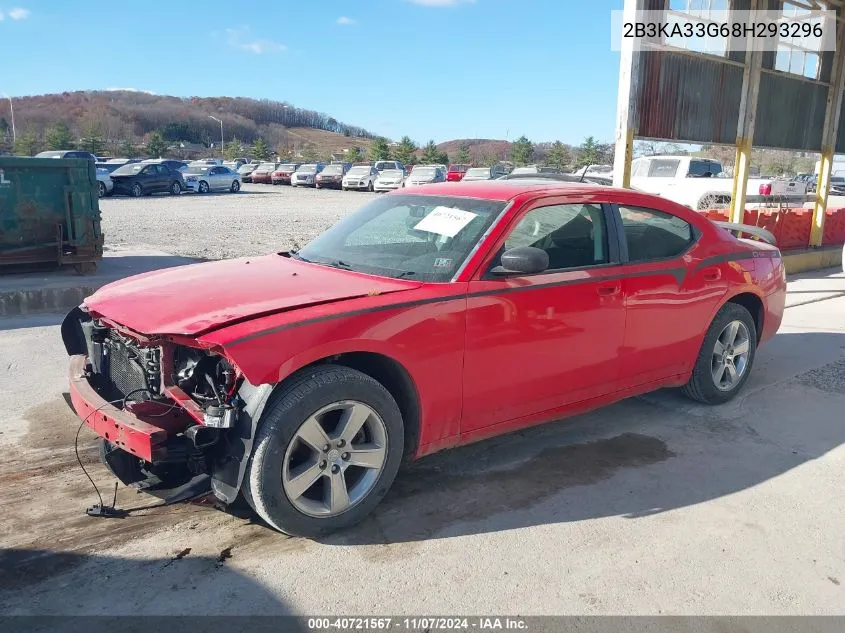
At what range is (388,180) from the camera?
3675cm

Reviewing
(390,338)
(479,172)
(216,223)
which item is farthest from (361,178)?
(390,338)

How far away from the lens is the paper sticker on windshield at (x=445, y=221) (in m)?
4.09

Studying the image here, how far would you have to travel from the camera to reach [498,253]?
392 cm

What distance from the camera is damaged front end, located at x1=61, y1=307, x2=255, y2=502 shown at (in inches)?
122

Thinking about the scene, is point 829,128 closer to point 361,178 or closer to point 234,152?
point 361,178

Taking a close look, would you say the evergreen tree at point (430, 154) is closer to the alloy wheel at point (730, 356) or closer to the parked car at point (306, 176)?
the parked car at point (306, 176)

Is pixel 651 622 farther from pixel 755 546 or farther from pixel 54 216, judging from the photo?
pixel 54 216

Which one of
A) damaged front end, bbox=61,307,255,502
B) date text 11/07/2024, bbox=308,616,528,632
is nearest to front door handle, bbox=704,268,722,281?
date text 11/07/2024, bbox=308,616,528,632

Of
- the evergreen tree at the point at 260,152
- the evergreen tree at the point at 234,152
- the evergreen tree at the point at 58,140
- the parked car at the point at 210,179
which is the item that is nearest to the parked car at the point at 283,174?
the parked car at the point at 210,179

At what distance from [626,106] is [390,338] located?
7.11m

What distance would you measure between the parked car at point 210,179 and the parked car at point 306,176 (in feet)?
23.1

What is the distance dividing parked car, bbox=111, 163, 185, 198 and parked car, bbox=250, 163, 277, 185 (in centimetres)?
1407

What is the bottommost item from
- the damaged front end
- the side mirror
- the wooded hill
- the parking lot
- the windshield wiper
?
the parking lot

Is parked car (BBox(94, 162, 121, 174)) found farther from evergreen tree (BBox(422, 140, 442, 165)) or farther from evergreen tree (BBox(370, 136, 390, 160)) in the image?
evergreen tree (BBox(370, 136, 390, 160))
